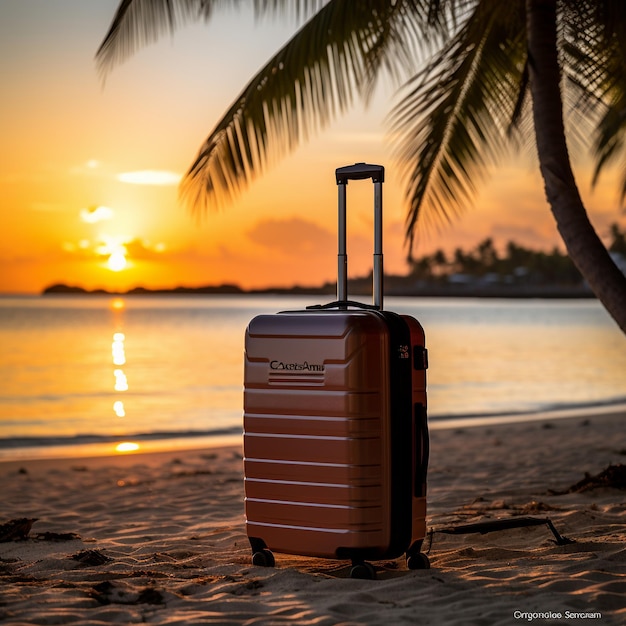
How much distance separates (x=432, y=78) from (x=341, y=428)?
366 cm

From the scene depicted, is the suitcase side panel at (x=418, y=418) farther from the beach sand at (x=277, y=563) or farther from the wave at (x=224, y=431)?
the wave at (x=224, y=431)

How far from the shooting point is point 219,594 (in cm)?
377

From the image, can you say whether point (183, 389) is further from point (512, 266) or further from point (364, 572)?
point (512, 266)

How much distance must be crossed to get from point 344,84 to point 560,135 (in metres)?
1.57

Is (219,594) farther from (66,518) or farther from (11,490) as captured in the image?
(11,490)

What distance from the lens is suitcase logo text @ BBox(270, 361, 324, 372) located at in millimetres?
3941

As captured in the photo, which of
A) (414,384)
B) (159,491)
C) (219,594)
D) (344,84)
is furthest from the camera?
(159,491)

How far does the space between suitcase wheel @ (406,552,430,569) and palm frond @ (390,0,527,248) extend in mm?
3110

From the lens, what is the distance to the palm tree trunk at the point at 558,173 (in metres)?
5.42

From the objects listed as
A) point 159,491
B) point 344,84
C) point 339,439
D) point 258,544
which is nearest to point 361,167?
point 339,439

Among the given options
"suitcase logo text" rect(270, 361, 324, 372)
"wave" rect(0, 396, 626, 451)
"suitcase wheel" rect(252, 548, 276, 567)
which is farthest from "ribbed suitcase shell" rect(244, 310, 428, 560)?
"wave" rect(0, 396, 626, 451)

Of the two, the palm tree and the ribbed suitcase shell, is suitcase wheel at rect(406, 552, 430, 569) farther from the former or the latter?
the palm tree

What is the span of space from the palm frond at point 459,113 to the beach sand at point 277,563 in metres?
2.25

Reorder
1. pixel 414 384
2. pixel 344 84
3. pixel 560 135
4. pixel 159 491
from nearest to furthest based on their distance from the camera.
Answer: pixel 414 384 → pixel 560 135 → pixel 344 84 → pixel 159 491
